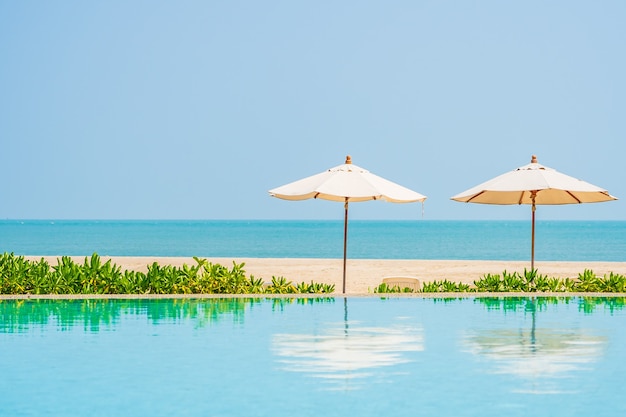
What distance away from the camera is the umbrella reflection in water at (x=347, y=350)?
10023mm

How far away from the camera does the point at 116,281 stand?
16625 mm

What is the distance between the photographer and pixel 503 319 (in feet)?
47.2

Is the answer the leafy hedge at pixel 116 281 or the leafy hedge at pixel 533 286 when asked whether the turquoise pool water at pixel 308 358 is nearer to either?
the leafy hedge at pixel 116 281

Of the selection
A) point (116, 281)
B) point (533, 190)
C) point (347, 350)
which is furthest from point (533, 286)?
point (116, 281)

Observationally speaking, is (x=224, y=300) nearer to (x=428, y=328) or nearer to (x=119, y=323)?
(x=119, y=323)

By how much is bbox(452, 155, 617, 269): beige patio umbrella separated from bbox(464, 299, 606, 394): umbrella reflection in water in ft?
12.9

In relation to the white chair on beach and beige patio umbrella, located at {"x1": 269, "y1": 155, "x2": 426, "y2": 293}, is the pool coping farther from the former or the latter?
beige patio umbrella, located at {"x1": 269, "y1": 155, "x2": 426, "y2": 293}

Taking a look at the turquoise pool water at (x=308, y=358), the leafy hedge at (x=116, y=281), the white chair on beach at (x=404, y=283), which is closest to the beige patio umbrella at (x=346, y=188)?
the white chair on beach at (x=404, y=283)

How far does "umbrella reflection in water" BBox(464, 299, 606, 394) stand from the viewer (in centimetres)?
978

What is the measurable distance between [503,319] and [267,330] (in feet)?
12.8

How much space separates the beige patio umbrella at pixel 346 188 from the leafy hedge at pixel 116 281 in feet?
5.93

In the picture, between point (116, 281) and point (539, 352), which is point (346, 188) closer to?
point (116, 281)

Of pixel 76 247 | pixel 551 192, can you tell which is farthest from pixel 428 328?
pixel 76 247

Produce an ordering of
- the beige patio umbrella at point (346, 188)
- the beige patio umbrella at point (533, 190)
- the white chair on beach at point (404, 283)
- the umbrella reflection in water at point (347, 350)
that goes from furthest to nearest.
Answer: the white chair on beach at point (404, 283)
the beige patio umbrella at point (533, 190)
the beige patio umbrella at point (346, 188)
the umbrella reflection in water at point (347, 350)
